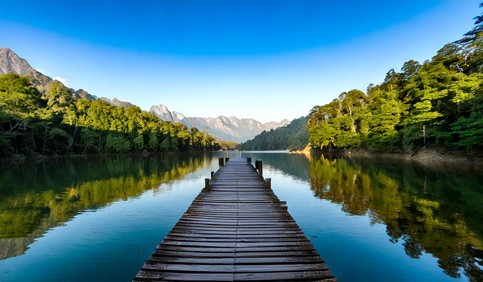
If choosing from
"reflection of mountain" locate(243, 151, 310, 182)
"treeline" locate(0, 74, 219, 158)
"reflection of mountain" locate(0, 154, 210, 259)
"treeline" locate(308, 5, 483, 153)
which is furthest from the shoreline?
"treeline" locate(0, 74, 219, 158)

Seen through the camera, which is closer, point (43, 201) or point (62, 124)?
point (43, 201)

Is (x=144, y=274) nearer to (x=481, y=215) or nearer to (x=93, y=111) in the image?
(x=481, y=215)

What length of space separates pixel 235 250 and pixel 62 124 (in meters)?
81.3

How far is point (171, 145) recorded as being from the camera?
12188cm

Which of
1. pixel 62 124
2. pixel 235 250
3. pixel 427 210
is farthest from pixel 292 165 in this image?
pixel 62 124

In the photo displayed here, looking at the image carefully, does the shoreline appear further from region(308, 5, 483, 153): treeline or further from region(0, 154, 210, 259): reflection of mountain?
region(0, 154, 210, 259): reflection of mountain

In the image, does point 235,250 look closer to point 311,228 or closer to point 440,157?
point 311,228

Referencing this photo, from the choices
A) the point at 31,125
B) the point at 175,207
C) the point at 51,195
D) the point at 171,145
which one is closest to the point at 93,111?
the point at 31,125

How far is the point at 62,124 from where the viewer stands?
7156 centimetres

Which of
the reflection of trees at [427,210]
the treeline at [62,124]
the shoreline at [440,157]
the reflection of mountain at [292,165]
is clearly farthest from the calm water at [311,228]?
the treeline at [62,124]

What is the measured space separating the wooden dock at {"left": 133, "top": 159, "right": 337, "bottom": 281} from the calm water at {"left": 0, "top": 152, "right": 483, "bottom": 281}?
2283mm

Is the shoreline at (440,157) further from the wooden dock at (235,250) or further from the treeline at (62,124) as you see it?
the treeline at (62,124)

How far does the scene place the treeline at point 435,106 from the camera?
3619cm

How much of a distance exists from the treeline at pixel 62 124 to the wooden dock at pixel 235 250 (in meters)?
55.0
